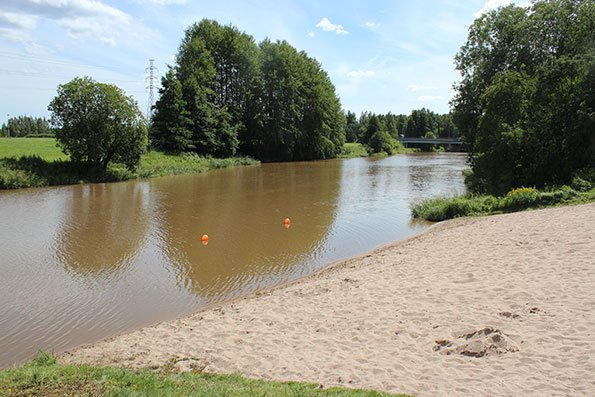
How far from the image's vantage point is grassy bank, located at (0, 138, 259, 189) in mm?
34125

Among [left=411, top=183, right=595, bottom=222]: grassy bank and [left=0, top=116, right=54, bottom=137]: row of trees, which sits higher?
[left=0, top=116, right=54, bottom=137]: row of trees

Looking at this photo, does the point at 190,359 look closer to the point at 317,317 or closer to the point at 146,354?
the point at 146,354

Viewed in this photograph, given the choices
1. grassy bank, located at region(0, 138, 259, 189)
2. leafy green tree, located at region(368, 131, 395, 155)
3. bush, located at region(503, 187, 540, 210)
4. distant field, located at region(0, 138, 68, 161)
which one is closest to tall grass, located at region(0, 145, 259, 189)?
grassy bank, located at region(0, 138, 259, 189)

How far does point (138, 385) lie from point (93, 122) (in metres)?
37.1

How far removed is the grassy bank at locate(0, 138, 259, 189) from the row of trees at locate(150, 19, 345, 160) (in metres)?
4.18

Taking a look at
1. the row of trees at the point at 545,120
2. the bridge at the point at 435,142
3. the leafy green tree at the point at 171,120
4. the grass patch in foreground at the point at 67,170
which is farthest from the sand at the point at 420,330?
the bridge at the point at 435,142

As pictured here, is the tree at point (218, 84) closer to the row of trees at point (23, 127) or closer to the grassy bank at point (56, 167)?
the grassy bank at point (56, 167)

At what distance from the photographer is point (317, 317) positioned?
928 cm

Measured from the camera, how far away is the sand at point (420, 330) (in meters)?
6.14

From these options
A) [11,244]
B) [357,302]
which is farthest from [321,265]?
[11,244]

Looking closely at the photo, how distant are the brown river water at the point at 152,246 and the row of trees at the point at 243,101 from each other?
22.4 metres

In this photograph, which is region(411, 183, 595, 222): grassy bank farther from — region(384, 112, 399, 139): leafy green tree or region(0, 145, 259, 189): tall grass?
region(384, 112, 399, 139): leafy green tree

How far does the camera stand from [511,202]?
2041cm

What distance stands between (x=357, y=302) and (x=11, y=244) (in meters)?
14.7
